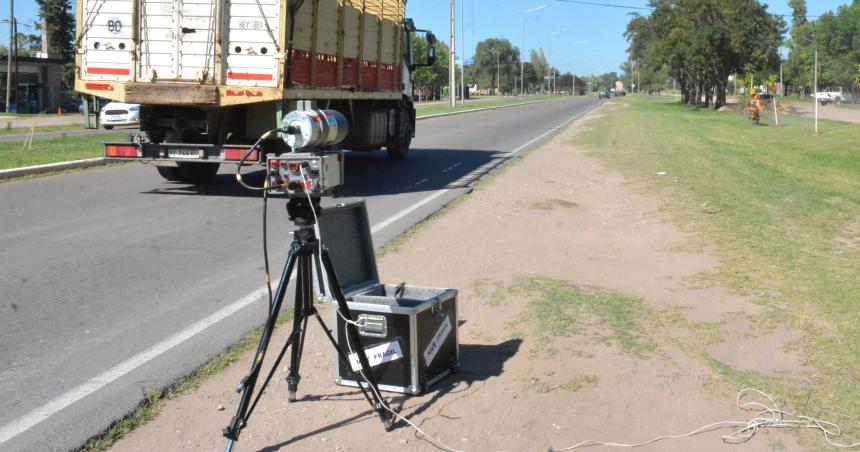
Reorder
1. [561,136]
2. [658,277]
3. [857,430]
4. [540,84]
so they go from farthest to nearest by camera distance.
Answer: [540,84] → [561,136] → [658,277] → [857,430]

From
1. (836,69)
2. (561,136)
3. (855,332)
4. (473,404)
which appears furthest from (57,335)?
(836,69)

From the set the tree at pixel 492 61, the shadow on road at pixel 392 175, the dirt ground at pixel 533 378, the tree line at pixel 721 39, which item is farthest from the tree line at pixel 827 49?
the dirt ground at pixel 533 378

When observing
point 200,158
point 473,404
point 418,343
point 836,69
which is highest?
point 836,69

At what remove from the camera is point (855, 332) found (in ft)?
19.1

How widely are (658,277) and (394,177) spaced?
911 cm

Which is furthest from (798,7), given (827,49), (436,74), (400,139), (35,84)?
(400,139)

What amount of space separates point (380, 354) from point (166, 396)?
1.22m

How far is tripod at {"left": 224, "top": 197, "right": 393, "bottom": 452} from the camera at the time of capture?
413 centimetres

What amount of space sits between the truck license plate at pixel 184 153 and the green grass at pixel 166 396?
7280 mm

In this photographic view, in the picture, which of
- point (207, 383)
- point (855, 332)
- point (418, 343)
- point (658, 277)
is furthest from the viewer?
point (658, 277)

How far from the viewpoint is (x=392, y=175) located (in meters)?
16.7

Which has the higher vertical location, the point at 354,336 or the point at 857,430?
the point at 354,336

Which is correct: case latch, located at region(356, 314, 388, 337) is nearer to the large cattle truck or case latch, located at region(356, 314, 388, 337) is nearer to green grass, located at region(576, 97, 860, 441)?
green grass, located at region(576, 97, 860, 441)

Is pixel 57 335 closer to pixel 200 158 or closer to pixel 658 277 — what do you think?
pixel 658 277
